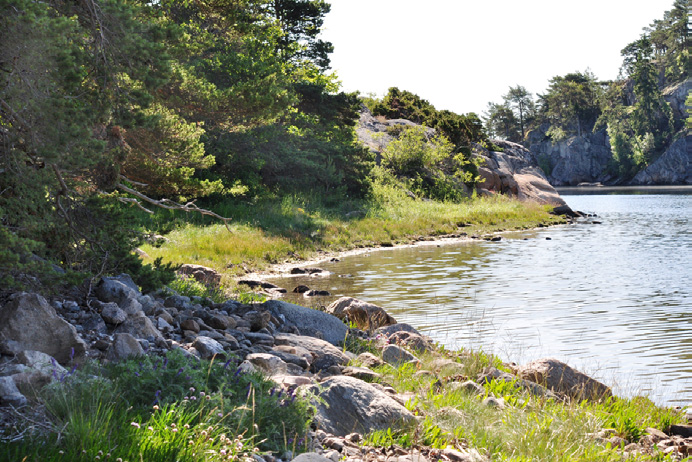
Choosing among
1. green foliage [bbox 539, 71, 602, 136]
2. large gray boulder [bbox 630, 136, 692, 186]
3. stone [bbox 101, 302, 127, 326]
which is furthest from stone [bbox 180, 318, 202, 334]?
green foliage [bbox 539, 71, 602, 136]

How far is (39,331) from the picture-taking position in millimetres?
4918

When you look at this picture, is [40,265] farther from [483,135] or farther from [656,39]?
[656,39]

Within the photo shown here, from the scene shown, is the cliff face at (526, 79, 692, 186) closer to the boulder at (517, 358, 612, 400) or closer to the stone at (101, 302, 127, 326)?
the boulder at (517, 358, 612, 400)

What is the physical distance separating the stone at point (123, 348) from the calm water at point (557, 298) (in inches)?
223

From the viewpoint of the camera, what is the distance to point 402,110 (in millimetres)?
50500

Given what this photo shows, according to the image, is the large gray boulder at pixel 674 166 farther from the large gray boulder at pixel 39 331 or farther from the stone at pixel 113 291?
the large gray boulder at pixel 39 331

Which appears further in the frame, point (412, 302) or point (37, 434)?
point (412, 302)

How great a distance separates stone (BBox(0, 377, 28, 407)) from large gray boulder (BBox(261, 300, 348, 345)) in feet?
16.6

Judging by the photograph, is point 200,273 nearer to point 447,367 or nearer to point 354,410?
point 447,367

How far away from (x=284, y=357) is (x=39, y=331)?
237cm

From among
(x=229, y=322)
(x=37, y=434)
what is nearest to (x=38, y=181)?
(x=229, y=322)

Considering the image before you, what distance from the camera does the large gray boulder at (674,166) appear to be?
316ft

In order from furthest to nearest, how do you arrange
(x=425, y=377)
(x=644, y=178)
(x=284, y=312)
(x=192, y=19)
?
(x=644, y=178), (x=192, y=19), (x=284, y=312), (x=425, y=377)

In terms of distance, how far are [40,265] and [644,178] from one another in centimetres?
11055
